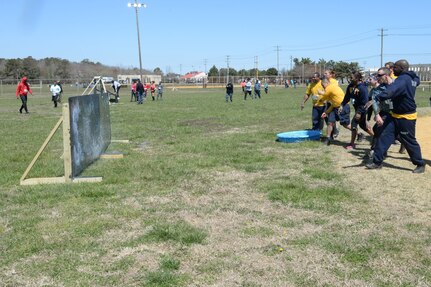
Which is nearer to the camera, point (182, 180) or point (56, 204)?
point (56, 204)

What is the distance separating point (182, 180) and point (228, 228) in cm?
237

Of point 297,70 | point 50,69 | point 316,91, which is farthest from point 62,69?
point 316,91

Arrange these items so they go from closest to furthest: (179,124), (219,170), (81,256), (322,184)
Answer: (81,256), (322,184), (219,170), (179,124)

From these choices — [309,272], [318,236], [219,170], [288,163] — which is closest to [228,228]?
[318,236]

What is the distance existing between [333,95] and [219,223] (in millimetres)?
5871

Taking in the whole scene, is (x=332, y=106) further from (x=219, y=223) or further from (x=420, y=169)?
(x=219, y=223)

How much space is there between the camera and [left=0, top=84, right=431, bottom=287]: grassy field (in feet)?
12.9

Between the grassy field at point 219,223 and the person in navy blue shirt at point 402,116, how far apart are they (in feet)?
1.34

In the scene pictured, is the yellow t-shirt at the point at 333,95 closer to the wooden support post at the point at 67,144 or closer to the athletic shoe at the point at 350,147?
the athletic shoe at the point at 350,147

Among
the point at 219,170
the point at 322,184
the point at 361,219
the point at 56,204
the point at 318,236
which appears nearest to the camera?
the point at 318,236

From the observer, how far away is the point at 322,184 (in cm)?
687

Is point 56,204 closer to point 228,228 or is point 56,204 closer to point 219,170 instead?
point 228,228

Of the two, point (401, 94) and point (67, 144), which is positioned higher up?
point (401, 94)

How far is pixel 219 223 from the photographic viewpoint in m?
5.21
